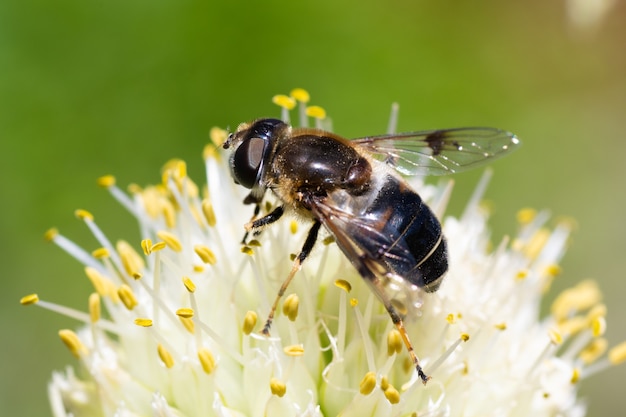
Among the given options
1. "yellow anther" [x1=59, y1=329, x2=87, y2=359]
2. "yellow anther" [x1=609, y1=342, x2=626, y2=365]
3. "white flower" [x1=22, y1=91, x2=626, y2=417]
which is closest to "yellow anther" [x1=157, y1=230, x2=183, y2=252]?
"white flower" [x1=22, y1=91, x2=626, y2=417]

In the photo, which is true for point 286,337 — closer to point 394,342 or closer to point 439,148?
point 394,342

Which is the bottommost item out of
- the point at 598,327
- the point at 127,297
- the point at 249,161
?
the point at 598,327

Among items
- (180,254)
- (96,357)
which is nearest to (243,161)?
(180,254)

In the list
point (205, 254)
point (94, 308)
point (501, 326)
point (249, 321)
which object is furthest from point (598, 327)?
point (94, 308)

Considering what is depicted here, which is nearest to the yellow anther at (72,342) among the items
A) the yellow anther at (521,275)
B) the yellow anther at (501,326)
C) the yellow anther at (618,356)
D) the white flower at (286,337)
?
the white flower at (286,337)

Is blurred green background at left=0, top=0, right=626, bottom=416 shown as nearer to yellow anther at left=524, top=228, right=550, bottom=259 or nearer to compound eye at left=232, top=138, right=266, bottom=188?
yellow anther at left=524, top=228, right=550, bottom=259

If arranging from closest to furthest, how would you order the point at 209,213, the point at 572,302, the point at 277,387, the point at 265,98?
the point at 277,387
the point at 209,213
the point at 572,302
the point at 265,98

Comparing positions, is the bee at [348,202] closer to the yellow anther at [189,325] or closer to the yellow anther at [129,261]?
the yellow anther at [189,325]
